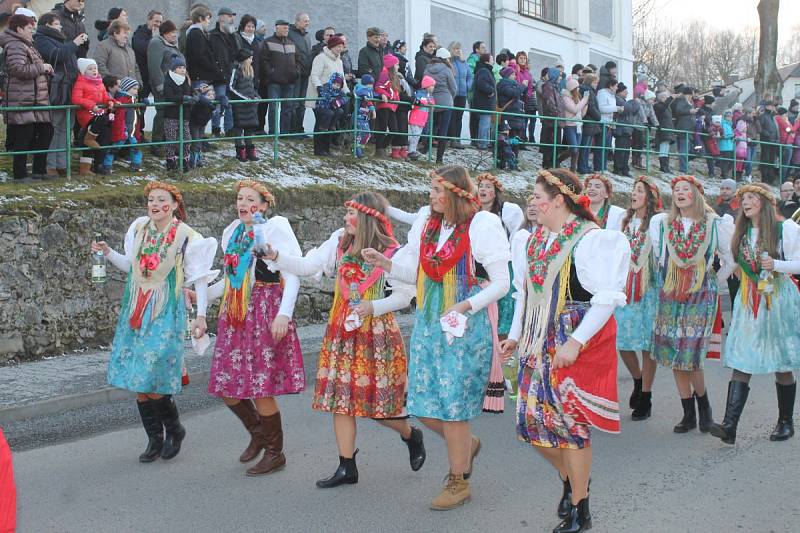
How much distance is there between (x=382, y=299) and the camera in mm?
5684

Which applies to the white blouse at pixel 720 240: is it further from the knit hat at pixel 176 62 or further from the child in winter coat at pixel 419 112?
the child in winter coat at pixel 419 112

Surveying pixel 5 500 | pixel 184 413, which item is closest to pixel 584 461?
pixel 5 500

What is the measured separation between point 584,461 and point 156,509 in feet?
7.56

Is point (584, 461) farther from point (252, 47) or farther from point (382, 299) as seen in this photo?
point (252, 47)

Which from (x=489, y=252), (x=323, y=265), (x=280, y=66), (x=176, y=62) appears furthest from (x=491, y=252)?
(x=280, y=66)

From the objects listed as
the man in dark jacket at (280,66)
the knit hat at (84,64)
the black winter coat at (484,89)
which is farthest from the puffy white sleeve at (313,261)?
the black winter coat at (484,89)

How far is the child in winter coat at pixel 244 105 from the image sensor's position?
12539 millimetres

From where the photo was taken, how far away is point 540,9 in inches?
952

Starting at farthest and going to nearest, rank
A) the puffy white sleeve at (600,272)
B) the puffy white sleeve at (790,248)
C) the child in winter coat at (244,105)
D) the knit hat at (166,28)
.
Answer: the child in winter coat at (244,105) < the knit hat at (166,28) < the puffy white sleeve at (790,248) < the puffy white sleeve at (600,272)

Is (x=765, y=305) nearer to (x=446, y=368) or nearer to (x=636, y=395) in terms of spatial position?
(x=636, y=395)

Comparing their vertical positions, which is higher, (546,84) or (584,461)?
(546,84)

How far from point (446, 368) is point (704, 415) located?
2716 millimetres

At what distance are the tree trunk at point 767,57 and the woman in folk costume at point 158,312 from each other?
86.1 ft

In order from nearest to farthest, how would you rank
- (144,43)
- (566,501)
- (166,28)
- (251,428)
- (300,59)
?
(566,501) → (251,428) → (166,28) → (144,43) → (300,59)
